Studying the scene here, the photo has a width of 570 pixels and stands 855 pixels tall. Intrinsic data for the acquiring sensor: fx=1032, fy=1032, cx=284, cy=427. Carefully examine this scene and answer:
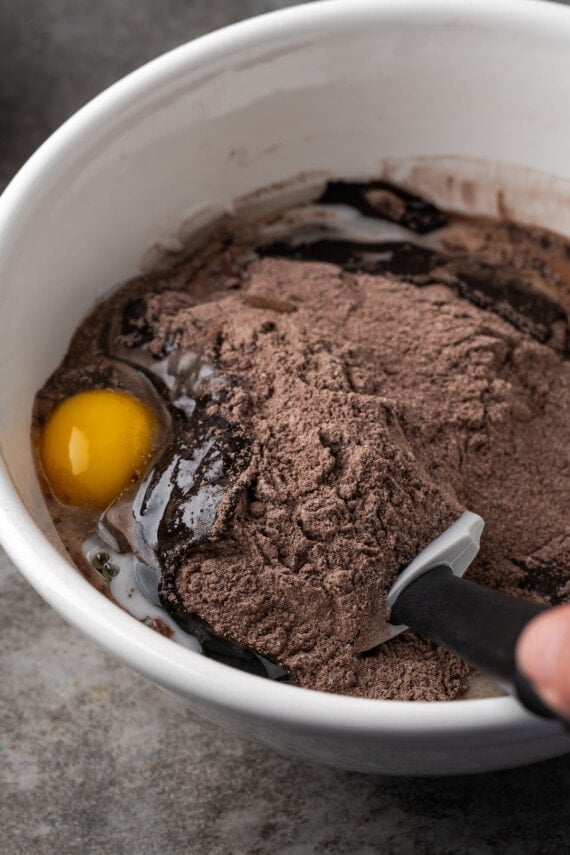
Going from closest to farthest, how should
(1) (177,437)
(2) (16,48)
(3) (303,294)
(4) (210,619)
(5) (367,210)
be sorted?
1. (4) (210,619)
2. (1) (177,437)
3. (3) (303,294)
4. (5) (367,210)
5. (2) (16,48)

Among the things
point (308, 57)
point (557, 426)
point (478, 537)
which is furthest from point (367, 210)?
point (478, 537)

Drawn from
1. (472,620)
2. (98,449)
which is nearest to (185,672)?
(472,620)

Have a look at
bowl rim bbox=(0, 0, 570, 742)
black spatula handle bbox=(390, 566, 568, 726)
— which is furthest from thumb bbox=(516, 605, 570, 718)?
bowl rim bbox=(0, 0, 570, 742)

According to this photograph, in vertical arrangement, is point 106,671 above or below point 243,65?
below

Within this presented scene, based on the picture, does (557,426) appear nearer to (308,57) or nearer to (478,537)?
(478,537)

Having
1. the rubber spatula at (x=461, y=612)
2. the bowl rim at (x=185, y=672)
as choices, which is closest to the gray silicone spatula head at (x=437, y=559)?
the rubber spatula at (x=461, y=612)

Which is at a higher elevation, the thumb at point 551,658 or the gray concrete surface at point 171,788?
the thumb at point 551,658

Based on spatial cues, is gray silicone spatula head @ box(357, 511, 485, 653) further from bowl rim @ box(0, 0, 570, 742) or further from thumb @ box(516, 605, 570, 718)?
thumb @ box(516, 605, 570, 718)

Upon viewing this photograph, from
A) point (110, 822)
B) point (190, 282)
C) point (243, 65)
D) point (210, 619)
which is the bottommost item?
point (110, 822)

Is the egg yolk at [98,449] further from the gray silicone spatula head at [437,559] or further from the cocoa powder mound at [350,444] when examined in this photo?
the gray silicone spatula head at [437,559]
